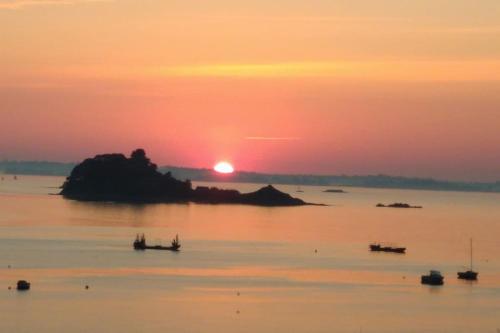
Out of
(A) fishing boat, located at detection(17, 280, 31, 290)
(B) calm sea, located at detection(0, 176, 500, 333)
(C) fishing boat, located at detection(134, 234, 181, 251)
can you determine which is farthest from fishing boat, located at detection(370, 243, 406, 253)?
(A) fishing boat, located at detection(17, 280, 31, 290)

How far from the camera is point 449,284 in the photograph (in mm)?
91375

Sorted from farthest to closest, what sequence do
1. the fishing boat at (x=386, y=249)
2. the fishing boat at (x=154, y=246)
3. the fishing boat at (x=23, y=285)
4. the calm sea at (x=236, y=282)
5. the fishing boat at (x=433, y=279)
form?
the fishing boat at (x=386, y=249) → the fishing boat at (x=154, y=246) → the fishing boat at (x=433, y=279) → the fishing boat at (x=23, y=285) → the calm sea at (x=236, y=282)

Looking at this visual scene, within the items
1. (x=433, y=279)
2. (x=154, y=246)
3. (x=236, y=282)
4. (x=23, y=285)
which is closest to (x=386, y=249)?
(x=154, y=246)

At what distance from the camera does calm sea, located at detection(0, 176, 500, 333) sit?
66.5m

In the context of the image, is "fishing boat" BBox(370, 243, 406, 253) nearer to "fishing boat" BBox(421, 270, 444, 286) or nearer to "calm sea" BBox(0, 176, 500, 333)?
"calm sea" BBox(0, 176, 500, 333)

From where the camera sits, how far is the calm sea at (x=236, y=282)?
66.5 meters

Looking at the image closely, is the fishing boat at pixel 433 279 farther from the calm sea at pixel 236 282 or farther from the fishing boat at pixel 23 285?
the fishing boat at pixel 23 285

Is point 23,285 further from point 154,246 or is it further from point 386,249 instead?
point 386,249

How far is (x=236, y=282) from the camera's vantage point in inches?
3386

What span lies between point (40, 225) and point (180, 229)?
19482 mm

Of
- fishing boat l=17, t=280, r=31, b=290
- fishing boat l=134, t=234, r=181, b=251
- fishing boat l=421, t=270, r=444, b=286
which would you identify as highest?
fishing boat l=134, t=234, r=181, b=251

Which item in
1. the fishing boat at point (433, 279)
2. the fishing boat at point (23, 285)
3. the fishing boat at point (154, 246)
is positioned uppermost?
the fishing boat at point (154, 246)

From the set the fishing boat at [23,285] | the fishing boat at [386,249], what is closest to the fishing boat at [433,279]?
the fishing boat at [23,285]

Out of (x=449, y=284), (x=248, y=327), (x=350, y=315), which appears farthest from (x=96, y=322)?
(x=449, y=284)
